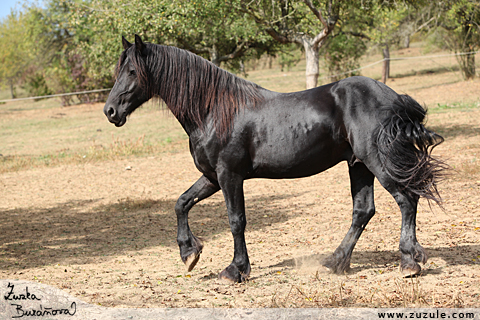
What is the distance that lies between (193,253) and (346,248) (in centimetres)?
150

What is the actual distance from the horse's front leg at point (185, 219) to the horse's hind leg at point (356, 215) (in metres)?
1.29

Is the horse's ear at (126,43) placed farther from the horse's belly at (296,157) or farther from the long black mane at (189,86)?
the horse's belly at (296,157)

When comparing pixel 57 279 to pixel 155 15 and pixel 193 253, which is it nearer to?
pixel 193 253

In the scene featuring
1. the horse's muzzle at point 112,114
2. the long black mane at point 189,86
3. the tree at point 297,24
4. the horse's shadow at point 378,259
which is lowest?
the horse's shadow at point 378,259

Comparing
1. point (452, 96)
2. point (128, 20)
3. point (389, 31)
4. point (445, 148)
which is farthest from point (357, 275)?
point (389, 31)

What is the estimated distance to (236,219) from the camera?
431 centimetres

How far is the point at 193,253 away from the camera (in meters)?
4.55

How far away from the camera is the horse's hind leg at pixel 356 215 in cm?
437

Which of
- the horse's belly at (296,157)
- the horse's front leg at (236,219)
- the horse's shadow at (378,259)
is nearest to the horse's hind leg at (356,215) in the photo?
the horse's shadow at (378,259)

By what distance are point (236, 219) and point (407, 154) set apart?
165 cm

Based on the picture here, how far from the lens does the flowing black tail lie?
3906 millimetres

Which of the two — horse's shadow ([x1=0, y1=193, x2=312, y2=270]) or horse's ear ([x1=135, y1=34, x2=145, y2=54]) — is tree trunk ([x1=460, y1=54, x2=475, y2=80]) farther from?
horse's ear ([x1=135, y1=34, x2=145, y2=54])
